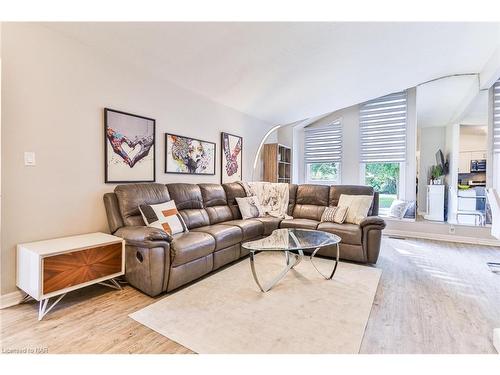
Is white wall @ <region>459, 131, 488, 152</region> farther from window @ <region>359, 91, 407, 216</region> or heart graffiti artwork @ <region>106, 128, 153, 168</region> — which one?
heart graffiti artwork @ <region>106, 128, 153, 168</region>

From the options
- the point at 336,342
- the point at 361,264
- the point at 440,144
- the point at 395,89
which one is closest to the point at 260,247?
the point at 336,342

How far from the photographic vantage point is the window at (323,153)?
587cm

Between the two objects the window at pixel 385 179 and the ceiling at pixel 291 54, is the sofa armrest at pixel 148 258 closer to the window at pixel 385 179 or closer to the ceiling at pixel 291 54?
the ceiling at pixel 291 54

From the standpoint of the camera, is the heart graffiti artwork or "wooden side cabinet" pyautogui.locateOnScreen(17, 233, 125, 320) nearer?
"wooden side cabinet" pyautogui.locateOnScreen(17, 233, 125, 320)

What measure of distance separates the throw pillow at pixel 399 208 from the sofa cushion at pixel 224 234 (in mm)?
3340

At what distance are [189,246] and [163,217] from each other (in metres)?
0.51

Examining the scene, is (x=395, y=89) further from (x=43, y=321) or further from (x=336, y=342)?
(x=43, y=321)

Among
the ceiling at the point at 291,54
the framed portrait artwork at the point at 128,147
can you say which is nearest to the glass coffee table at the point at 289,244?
the framed portrait artwork at the point at 128,147

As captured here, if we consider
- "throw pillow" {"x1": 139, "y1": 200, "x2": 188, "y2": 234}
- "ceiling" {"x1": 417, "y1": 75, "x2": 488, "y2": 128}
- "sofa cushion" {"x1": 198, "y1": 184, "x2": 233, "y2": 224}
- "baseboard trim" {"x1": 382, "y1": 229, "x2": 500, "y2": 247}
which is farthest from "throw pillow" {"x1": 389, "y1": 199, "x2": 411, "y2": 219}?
"throw pillow" {"x1": 139, "y1": 200, "x2": 188, "y2": 234}

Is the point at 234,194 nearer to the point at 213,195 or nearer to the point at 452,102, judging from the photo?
the point at 213,195

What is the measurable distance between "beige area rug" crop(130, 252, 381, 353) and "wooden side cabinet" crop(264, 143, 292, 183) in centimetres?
294

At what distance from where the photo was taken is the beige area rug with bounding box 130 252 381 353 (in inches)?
63.7

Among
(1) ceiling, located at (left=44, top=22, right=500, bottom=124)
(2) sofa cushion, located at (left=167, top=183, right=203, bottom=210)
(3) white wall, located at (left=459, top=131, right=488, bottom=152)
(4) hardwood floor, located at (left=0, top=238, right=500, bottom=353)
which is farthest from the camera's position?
(3) white wall, located at (left=459, top=131, right=488, bottom=152)
